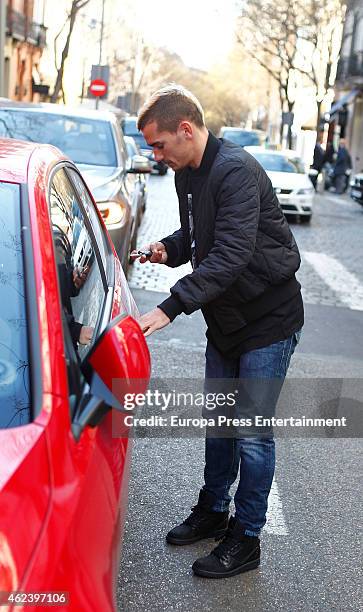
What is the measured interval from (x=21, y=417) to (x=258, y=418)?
57.7 inches

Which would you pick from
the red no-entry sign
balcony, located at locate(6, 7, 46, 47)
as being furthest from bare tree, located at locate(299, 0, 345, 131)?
the red no-entry sign

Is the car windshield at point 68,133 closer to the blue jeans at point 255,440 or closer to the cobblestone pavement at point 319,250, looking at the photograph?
the cobblestone pavement at point 319,250

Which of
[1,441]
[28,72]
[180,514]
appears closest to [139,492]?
[180,514]

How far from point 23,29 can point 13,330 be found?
41400mm

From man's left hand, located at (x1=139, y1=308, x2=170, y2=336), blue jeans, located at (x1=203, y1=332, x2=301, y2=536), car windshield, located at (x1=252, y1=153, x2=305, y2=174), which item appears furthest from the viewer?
car windshield, located at (x1=252, y1=153, x2=305, y2=174)

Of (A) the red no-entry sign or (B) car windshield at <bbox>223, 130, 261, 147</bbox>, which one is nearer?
(A) the red no-entry sign

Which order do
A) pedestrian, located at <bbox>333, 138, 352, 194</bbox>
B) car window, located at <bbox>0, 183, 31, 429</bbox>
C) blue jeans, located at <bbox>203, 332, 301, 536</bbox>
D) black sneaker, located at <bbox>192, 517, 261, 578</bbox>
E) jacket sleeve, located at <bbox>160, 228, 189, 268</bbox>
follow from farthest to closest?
1. pedestrian, located at <bbox>333, 138, 352, 194</bbox>
2. jacket sleeve, located at <bbox>160, 228, 189, 268</bbox>
3. black sneaker, located at <bbox>192, 517, 261, 578</bbox>
4. blue jeans, located at <bbox>203, 332, 301, 536</bbox>
5. car window, located at <bbox>0, 183, 31, 429</bbox>

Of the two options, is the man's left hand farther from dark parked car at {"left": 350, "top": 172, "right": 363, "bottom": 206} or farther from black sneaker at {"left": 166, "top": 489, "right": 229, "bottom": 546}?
dark parked car at {"left": 350, "top": 172, "right": 363, "bottom": 206}

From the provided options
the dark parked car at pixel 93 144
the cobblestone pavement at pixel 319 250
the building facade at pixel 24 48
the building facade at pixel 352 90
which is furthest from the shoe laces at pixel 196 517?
the building facade at pixel 352 90

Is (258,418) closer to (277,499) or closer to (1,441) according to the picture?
(277,499)

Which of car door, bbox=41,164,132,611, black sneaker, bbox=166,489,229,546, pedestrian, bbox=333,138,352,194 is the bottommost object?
pedestrian, bbox=333,138,352,194

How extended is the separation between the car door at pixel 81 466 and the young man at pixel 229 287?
0.31 metres

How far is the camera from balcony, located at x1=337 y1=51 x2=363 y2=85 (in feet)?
142

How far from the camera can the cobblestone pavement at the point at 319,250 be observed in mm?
10906
